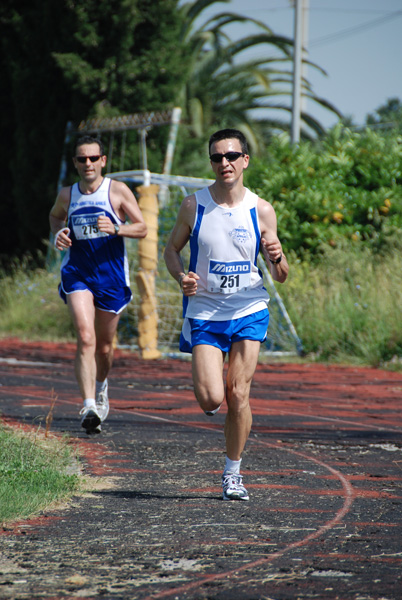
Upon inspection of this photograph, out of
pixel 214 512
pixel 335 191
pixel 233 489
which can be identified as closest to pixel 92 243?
pixel 233 489

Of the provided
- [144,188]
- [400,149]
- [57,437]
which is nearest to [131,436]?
[57,437]

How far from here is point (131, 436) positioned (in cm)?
713

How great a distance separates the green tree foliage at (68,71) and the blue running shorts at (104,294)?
1275 cm

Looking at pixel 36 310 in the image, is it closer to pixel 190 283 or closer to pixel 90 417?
pixel 90 417

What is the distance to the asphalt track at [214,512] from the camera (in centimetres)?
357

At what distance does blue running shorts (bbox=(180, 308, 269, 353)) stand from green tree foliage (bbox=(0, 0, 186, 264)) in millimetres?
14936

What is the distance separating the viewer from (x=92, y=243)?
287 inches

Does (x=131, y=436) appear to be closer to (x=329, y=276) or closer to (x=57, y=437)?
(x=57, y=437)

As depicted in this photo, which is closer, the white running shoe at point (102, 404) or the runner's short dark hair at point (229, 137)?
the runner's short dark hair at point (229, 137)

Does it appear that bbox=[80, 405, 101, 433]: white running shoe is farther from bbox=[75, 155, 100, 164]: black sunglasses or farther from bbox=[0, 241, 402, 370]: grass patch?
bbox=[0, 241, 402, 370]: grass patch

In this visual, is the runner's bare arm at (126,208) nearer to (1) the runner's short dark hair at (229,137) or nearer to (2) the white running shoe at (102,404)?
(2) the white running shoe at (102,404)

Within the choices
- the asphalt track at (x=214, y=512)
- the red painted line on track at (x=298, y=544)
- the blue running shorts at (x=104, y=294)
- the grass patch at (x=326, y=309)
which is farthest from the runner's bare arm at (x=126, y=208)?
the grass patch at (x=326, y=309)

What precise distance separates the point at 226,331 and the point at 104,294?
2.29 meters

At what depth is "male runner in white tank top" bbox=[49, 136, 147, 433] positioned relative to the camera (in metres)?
7.11
